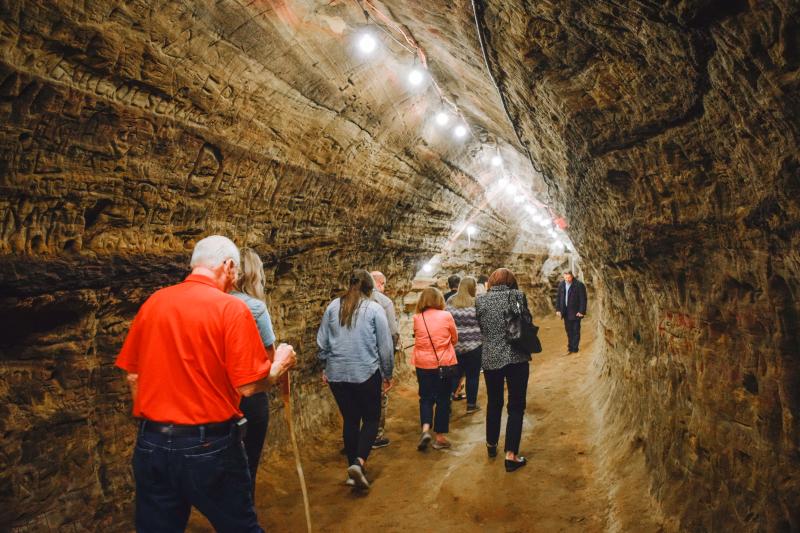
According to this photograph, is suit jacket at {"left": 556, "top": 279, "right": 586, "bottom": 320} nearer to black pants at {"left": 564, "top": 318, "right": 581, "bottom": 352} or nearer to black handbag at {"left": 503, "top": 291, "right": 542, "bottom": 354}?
black pants at {"left": 564, "top": 318, "right": 581, "bottom": 352}

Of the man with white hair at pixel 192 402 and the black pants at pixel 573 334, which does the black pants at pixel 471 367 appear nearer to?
the black pants at pixel 573 334

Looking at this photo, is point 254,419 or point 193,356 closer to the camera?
point 193,356

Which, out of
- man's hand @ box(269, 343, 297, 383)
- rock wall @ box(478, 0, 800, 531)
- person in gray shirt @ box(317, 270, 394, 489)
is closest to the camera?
rock wall @ box(478, 0, 800, 531)

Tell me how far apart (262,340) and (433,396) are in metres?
2.93

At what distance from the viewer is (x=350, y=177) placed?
22.1ft

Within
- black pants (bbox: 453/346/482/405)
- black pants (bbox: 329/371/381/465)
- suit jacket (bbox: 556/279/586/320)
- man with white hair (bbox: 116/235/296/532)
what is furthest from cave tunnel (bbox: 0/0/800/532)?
suit jacket (bbox: 556/279/586/320)

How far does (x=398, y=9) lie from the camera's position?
15.8 ft

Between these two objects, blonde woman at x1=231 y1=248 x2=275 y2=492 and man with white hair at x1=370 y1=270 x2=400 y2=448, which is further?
man with white hair at x1=370 y1=270 x2=400 y2=448

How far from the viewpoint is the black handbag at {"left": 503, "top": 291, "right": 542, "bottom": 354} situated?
4742mm

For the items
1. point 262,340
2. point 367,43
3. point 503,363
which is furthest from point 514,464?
point 367,43

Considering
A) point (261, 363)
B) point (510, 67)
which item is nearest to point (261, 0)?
point (510, 67)

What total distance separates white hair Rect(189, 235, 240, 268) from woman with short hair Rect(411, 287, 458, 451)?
3.35 metres

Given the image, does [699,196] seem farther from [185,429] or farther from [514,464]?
[514,464]

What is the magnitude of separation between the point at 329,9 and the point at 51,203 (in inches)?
110
